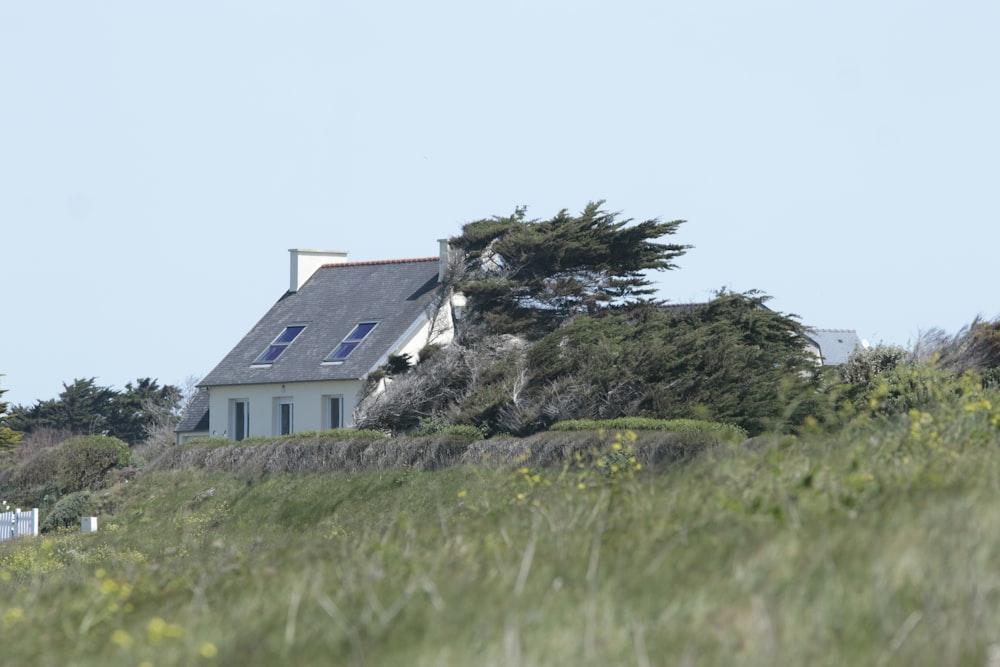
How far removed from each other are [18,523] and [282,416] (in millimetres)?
8858

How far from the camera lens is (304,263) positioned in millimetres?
41656

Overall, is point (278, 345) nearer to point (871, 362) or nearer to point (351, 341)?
point (351, 341)

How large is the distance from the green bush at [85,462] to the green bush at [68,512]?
7.19 feet

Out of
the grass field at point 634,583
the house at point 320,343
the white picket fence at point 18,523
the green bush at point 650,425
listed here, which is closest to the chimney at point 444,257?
the house at point 320,343

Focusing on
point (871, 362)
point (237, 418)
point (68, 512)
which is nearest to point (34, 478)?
point (68, 512)

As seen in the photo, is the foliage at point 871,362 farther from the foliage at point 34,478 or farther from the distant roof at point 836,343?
the distant roof at point 836,343

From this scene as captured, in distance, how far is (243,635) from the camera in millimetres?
5523

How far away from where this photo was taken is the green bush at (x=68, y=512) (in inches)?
1203

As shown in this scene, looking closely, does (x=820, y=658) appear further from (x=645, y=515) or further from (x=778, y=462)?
(x=778, y=462)

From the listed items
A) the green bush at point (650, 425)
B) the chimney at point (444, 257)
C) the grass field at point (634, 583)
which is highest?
the chimney at point (444, 257)

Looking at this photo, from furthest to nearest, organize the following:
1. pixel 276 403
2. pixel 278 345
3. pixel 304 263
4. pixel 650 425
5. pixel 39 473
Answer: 1. pixel 304 263
2. pixel 278 345
3. pixel 276 403
4. pixel 39 473
5. pixel 650 425

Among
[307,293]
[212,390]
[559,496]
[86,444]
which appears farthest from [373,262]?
[559,496]

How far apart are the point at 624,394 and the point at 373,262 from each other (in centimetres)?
1463

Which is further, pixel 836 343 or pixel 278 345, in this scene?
pixel 836 343
